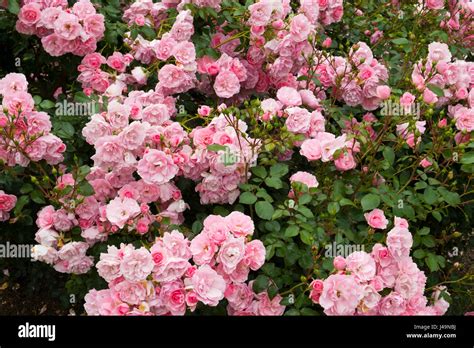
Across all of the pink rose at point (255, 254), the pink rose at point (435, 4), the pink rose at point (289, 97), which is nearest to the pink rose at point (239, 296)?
the pink rose at point (255, 254)

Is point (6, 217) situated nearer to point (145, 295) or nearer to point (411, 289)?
point (145, 295)

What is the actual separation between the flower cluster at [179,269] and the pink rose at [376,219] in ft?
1.59

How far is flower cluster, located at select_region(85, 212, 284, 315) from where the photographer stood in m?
2.12

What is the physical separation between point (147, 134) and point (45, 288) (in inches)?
70.4

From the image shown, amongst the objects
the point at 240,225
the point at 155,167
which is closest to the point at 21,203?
the point at 155,167

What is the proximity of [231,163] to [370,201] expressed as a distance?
0.54m

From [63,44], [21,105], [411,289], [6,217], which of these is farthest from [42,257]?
[411,289]

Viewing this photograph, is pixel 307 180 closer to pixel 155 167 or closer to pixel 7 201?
pixel 155 167

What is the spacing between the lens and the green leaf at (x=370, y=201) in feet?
7.97

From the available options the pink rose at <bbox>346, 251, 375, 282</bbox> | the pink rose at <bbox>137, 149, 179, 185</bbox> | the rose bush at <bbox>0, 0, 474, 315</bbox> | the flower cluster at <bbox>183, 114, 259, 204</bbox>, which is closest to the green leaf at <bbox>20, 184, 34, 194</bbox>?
the rose bush at <bbox>0, 0, 474, 315</bbox>

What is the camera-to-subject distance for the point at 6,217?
2785 millimetres

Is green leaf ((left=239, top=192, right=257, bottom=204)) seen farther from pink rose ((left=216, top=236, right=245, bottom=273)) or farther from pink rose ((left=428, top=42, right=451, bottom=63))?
pink rose ((left=428, top=42, right=451, bottom=63))

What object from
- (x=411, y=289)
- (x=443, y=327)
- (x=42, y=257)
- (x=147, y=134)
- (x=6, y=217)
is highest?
(x=147, y=134)

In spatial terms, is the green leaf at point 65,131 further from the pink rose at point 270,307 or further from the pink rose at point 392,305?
the pink rose at point 392,305
